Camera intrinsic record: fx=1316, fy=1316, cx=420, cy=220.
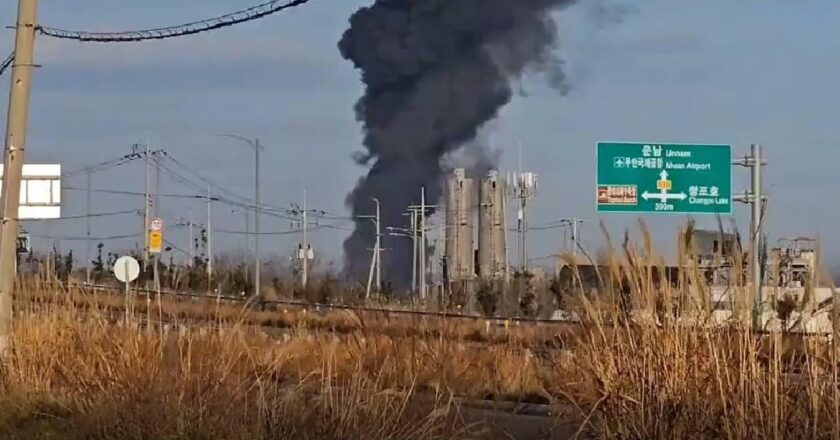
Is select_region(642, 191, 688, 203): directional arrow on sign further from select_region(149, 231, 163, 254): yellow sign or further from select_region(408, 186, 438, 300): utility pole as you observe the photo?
select_region(408, 186, 438, 300): utility pole

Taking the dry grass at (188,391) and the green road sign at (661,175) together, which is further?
the green road sign at (661,175)

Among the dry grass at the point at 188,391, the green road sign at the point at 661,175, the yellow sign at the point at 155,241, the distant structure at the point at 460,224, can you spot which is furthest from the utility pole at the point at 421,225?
the dry grass at the point at 188,391

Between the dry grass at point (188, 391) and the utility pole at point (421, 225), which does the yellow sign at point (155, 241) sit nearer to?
the utility pole at point (421, 225)

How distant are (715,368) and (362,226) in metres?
67.4

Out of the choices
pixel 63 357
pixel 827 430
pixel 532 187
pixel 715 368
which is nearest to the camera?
pixel 827 430

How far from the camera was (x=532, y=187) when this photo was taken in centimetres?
7212

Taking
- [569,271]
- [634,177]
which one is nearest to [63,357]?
[569,271]

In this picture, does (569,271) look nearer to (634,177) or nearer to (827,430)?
(827,430)

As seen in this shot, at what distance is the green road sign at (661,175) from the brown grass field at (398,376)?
16.9 m

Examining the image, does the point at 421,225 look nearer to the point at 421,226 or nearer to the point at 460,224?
the point at 421,226

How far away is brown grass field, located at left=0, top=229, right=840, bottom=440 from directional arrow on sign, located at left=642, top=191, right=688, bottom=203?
17.0 metres

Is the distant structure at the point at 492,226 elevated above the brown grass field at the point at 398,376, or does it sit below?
above

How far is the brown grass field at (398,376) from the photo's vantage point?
24.9 ft

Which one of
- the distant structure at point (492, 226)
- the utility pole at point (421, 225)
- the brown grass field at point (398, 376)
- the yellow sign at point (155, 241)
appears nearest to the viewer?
the brown grass field at point (398, 376)
